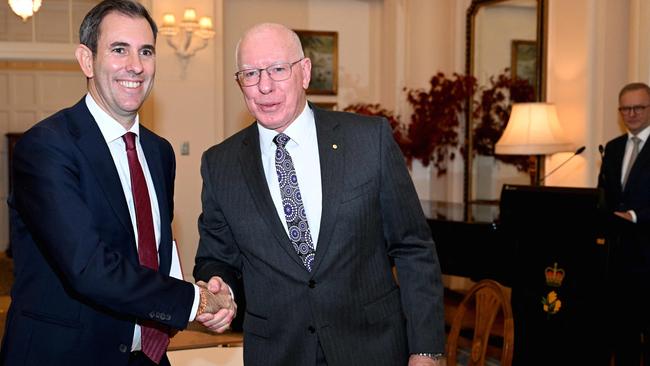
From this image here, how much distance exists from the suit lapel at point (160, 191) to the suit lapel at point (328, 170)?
0.40 m

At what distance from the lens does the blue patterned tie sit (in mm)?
2213

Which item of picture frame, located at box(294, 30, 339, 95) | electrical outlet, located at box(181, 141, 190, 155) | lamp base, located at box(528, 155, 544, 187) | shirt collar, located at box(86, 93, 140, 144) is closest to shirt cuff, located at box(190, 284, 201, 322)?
shirt collar, located at box(86, 93, 140, 144)

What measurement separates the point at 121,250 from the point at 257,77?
2.00 ft

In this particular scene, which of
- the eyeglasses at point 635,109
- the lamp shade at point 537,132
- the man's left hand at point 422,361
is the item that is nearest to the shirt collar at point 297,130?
the man's left hand at point 422,361

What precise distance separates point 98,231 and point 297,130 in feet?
2.10

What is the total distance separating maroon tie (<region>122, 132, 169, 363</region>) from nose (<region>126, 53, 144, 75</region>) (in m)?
0.17

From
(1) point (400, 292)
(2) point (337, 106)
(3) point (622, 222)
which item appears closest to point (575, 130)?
(3) point (622, 222)

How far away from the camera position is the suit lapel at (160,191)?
214 centimetres

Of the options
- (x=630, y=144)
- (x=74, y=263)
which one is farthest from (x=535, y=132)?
(x=74, y=263)

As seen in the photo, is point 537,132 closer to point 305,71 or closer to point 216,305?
point 305,71

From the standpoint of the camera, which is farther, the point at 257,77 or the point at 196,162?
the point at 196,162

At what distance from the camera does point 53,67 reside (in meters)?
10.5

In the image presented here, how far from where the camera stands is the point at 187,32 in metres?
7.43

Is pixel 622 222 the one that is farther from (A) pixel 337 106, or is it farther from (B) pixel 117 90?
(A) pixel 337 106
